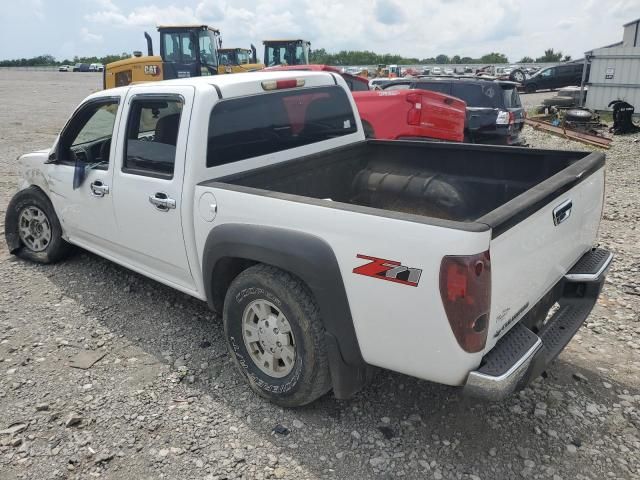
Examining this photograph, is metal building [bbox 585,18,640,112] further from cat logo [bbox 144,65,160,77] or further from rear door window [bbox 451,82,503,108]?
cat logo [bbox 144,65,160,77]

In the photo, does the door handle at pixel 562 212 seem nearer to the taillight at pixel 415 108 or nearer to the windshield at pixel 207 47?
the taillight at pixel 415 108

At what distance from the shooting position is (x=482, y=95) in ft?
34.0

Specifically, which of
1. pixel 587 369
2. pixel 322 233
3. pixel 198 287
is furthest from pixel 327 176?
pixel 587 369

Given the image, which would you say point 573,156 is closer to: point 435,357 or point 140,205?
point 435,357

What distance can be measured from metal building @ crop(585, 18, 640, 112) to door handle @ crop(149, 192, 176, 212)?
18.3 metres

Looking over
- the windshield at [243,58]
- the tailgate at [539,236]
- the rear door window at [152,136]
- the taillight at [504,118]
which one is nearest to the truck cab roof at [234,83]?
the rear door window at [152,136]

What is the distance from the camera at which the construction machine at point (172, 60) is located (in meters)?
15.1

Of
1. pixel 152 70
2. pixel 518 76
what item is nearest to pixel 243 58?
pixel 152 70

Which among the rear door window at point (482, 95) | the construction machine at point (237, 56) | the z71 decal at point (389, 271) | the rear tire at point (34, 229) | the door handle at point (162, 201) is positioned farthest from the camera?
the construction machine at point (237, 56)

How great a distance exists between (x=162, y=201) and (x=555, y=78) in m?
31.3

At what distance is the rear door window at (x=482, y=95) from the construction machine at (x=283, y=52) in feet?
33.2

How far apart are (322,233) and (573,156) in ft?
6.76

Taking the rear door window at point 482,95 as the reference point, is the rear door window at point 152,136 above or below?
below

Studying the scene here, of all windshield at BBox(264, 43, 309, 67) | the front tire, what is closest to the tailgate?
the front tire
